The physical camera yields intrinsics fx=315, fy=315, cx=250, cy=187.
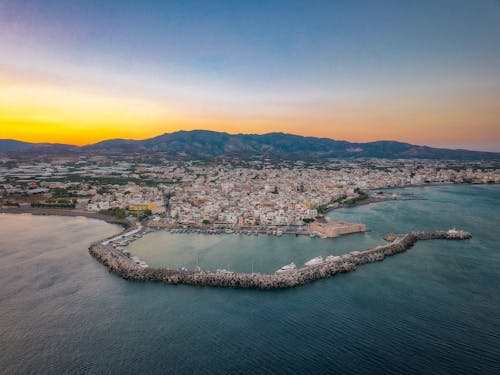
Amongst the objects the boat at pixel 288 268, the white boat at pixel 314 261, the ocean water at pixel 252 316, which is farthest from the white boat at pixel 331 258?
the boat at pixel 288 268

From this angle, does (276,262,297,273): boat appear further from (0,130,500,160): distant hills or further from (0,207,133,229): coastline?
(0,130,500,160): distant hills

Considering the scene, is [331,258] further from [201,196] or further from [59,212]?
[59,212]

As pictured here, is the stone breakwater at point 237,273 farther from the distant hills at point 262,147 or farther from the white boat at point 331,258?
the distant hills at point 262,147

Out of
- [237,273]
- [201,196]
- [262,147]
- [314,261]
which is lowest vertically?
[237,273]

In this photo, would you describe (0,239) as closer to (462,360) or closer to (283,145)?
(462,360)

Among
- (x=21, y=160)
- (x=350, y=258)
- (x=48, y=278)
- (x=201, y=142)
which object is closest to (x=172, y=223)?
(x=48, y=278)

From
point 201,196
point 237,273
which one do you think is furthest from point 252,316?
point 201,196
